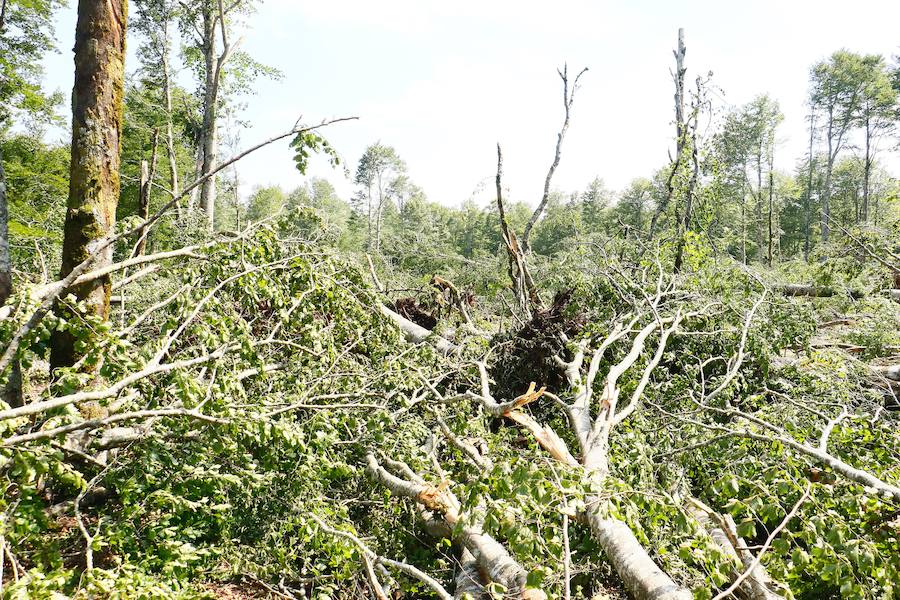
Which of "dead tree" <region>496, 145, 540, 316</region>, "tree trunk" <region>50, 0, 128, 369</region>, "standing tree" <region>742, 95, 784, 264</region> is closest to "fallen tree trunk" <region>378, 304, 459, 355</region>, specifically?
"dead tree" <region>496, 145, 540, 316</region>

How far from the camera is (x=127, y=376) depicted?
2332 millimetres

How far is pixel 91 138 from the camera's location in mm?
Answer: 3314

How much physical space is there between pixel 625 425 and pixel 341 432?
2221 millimetres

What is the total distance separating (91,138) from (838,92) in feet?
113

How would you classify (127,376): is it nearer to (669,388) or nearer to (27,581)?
(27,581)

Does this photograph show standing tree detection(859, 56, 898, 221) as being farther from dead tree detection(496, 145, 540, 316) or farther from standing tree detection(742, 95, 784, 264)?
dead tree detection(496, 145, 540, 316)

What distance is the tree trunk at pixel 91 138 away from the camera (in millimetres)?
3279

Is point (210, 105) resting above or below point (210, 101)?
below

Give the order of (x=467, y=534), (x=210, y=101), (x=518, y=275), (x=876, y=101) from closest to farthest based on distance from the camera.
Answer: (x=467, y=534) < (x=518, y=275) < (x=210, y=101) < (x=876, y=101)

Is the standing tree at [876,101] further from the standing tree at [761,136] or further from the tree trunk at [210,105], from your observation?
the tree trunk at [210,105]

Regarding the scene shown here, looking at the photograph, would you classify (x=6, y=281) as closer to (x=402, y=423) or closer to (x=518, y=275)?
(x=402, y=423)

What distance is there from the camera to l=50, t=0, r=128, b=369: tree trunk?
328 centimetres

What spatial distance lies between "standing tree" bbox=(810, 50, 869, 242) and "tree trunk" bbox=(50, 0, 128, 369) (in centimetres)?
2987

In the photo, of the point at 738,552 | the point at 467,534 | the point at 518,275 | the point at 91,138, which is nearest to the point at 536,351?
the point at 518,275
